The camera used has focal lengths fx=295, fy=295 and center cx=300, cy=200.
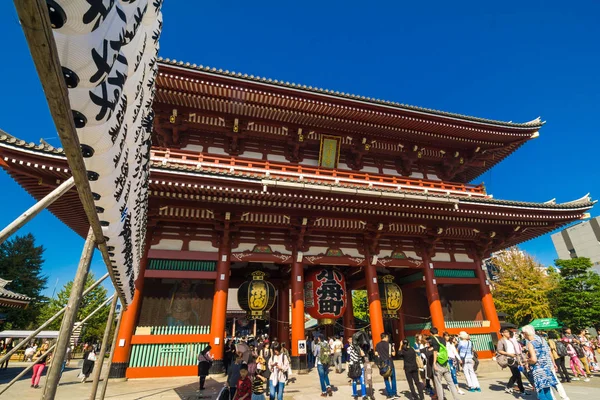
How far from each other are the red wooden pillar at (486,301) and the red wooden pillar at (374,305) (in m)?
4.66

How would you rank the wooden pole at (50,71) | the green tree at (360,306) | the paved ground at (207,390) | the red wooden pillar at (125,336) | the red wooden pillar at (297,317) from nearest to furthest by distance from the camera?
the wooden pole at (50,71) → the paved ground at (207,390) → the red wooden pillar at (125,336) → the red wooden pillar at (297,317) → the green tree at (360,306)

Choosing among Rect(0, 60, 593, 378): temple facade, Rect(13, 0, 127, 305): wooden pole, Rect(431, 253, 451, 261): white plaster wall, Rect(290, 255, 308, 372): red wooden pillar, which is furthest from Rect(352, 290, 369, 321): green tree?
Rect(13, 0, 127, 305): wooden pole

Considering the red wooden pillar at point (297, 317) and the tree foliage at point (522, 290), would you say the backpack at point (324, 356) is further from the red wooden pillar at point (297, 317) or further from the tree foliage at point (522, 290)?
the tree foliage at point (522, 290)

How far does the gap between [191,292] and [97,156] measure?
9.34m

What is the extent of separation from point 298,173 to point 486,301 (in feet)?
31.2

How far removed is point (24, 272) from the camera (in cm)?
2953

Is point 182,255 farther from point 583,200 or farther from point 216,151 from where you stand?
point 583,200

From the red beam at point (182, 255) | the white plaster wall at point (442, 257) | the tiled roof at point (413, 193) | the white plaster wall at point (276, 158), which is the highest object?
the white plaster wall at point (276, 158)

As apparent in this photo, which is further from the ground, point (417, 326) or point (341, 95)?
point (341, 95)

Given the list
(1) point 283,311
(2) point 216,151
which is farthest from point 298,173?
(1) point 283,311

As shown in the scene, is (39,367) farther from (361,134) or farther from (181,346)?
(361,134)

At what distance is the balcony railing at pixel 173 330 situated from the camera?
9086 millimetres

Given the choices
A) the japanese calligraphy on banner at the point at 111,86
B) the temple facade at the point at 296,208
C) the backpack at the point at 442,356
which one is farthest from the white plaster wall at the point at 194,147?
the backpack at the point at 442,356

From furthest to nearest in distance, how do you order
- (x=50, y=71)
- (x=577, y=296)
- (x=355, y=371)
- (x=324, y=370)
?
1. (x=577, y=296)
2. (x=324, y=370)
3. (x=355, y=371)
4. (x=50, y=71)
